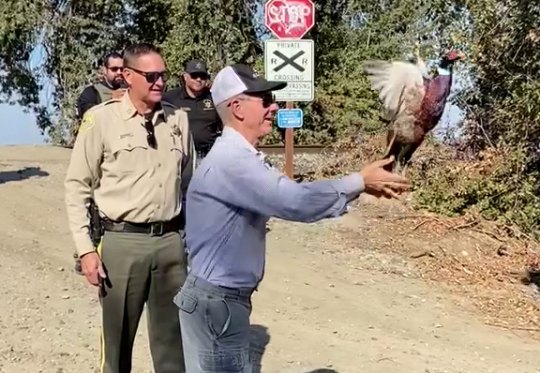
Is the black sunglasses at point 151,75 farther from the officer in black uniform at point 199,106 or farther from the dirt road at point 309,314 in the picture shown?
the officer in black uniform at point 199,106

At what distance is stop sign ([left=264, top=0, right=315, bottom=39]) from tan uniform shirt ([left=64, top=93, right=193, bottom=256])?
7.88m

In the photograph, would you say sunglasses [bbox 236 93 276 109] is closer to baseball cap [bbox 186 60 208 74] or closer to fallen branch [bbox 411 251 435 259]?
baseball cap [bbox 186 60 208 74]

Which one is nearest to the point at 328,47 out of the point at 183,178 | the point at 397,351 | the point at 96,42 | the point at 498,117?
the point at 96,42

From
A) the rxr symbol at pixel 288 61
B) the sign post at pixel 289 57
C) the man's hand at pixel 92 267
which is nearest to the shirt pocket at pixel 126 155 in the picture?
the man's hand at pixel 92 267

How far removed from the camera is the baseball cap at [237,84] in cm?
332

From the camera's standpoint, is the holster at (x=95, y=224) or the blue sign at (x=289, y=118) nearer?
the holster at (x=95, y=224)

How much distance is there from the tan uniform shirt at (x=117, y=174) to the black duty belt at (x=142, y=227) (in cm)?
3

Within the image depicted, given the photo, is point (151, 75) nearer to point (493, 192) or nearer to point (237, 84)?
point (237, 84)

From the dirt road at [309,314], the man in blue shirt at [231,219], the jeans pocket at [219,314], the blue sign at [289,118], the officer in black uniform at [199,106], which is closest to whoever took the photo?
the man in blue shirt at [231,219]

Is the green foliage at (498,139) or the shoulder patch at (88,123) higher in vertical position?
the shoulder patch at (88,123)

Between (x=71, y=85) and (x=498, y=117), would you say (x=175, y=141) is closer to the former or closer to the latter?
(x=498, y=117)

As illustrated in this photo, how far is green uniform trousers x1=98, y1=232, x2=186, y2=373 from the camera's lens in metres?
4.60

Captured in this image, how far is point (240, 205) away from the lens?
3.29 m

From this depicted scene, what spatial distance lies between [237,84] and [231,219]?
0.49 meters
